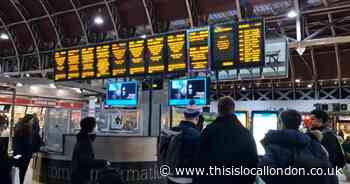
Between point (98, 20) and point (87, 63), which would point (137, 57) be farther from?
point (98, 20)

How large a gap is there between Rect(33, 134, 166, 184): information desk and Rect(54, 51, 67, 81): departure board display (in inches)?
103

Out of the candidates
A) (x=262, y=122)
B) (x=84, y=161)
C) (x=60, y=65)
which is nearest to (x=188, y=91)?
(x=262, y=122)

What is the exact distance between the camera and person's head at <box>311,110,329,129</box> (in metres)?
3.25

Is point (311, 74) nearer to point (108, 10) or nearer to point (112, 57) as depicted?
point (108, 10)

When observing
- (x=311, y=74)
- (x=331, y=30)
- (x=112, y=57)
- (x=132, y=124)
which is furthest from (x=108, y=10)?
(x=311, y=74)

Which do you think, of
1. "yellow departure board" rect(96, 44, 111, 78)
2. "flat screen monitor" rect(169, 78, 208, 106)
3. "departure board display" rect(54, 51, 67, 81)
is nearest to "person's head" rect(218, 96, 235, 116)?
"flat screen monitor" rect(169, 78, 208, 106)

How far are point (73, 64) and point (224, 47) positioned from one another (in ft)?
13.0

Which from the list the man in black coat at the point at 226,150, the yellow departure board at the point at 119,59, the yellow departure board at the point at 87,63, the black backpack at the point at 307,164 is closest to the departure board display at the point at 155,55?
the yellow departure board at the point at 119,59

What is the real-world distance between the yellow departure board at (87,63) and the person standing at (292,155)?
6389 mm

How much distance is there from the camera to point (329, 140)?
3172mm

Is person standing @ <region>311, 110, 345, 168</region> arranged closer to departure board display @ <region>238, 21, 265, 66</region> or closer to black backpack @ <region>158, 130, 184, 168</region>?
black backpack @ <region>158, 130, 184, 168</region>

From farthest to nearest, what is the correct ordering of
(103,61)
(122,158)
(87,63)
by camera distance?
1. (87,63)
2. (103,61)
3. (122,158)

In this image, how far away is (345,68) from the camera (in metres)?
15.4

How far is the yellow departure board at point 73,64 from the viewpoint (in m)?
8.57
